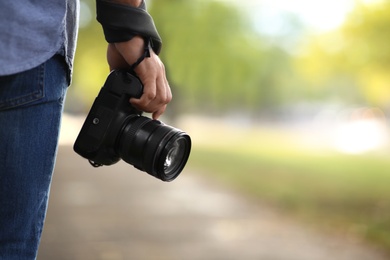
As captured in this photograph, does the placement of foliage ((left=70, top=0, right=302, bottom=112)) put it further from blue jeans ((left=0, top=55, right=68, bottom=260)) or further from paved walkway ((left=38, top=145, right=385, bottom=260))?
blue jeans ((left=0, top=55, right=68, bottom=260))

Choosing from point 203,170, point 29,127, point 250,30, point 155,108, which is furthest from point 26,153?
point 250,30

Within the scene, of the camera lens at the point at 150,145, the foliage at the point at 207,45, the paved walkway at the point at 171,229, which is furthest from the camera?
the foliage at the point at 207,45

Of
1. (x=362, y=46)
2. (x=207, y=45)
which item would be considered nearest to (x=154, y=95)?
(x=362, y=46)

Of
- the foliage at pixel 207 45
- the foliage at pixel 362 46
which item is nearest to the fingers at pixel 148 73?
the foliage at pixel 362 46

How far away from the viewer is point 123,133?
159 cm

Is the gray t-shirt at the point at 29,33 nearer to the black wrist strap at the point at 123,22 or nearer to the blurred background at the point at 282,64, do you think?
the black wrist strap at the point at 123,22

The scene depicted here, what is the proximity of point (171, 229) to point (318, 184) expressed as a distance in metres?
4.46

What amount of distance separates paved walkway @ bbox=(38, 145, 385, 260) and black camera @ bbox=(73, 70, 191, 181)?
3.29 metres

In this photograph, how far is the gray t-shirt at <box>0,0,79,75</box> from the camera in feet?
3.99

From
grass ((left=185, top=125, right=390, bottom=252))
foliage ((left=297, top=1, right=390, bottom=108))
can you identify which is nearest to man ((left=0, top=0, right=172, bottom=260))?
grass ((left=185, top=125, right=390, bottom=252))

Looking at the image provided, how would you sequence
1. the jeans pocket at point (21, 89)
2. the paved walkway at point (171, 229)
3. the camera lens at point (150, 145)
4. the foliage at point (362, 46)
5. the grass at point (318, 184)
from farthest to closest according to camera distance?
the foliage at point (362, 46) < the grass at point (318, 184) < the paved walkway at point (171, 229) < the camera lens at point (150, 145) < the jeans pocket at point (21, 89)

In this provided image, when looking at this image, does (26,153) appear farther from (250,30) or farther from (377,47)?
(250,30)

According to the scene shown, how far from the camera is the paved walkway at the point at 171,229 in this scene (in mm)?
5074

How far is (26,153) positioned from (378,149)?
19607 millimetres
